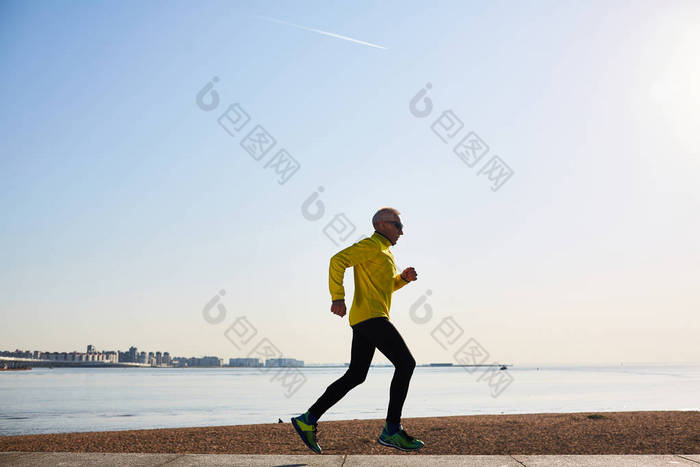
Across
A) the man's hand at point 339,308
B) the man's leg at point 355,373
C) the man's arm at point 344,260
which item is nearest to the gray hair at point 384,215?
the man's arm at point 344,260

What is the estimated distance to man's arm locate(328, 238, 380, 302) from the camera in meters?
4.57

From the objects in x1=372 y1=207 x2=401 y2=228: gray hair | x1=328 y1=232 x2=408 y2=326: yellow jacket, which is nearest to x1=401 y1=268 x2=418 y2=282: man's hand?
x1=328 y1=232 x2=408 y2=326: yellow jacket

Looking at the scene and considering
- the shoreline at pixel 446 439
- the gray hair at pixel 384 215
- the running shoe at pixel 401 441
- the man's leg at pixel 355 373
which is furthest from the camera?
the shoreline at pixel 446 439

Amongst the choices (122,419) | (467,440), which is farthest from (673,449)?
(122,419)

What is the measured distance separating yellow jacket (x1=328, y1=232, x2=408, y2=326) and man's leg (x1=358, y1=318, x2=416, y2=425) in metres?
0.10

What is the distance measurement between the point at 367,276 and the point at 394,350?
0.67 m

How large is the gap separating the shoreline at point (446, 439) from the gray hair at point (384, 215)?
827 cm

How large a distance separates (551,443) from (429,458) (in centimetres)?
974

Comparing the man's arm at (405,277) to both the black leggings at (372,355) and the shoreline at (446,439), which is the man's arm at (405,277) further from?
the shoreline at (446,439)

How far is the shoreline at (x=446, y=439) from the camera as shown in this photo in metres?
12.5

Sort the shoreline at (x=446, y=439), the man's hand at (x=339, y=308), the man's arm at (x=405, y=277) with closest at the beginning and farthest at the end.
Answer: the man's hand at (x=339, y=308) → the man's arm at (x=405, y=277) → the shoreline at (x=446, y=439)

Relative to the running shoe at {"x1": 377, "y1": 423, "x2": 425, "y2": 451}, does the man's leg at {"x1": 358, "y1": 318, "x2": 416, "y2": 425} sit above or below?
above

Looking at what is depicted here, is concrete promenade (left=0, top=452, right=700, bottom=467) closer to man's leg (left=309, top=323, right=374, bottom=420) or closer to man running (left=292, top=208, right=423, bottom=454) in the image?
man running (left=292, top=208, right=423, bottom=454)

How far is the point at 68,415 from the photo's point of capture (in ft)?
87.7
